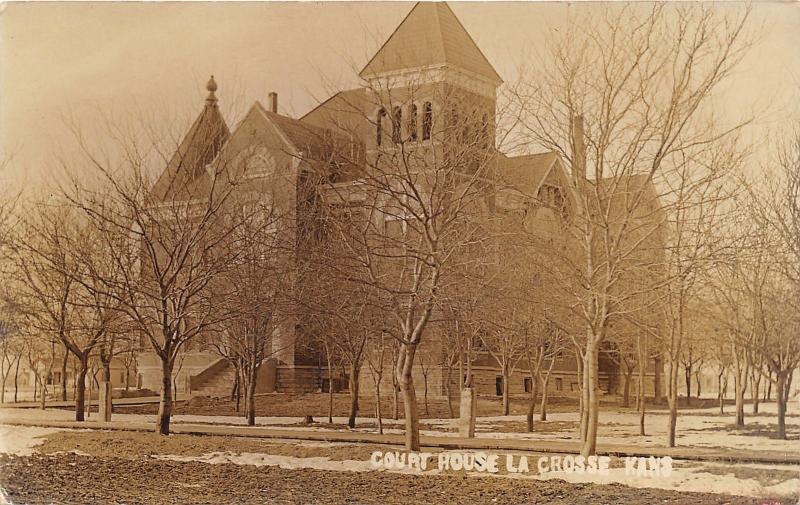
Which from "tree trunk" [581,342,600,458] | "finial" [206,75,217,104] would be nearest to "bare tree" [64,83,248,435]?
"finial" [206,75,217,104]

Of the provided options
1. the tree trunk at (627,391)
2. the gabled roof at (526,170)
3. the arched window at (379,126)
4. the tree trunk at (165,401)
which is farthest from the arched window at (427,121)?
the tree trunk at (627,391)

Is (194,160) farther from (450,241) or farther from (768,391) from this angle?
(768,391)

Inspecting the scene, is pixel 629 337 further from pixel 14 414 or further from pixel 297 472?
pixel 14 414

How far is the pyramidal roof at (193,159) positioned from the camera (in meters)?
17.8

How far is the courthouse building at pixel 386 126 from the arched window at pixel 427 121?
2 centimetres

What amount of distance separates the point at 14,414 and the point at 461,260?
8307mm

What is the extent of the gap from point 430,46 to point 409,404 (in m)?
5.41

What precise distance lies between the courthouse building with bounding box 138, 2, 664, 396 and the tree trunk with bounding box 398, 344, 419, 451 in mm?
2774

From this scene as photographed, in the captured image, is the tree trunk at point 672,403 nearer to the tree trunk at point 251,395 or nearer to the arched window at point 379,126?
the arched window at point 379,126

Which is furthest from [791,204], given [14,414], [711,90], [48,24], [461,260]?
[14,414]

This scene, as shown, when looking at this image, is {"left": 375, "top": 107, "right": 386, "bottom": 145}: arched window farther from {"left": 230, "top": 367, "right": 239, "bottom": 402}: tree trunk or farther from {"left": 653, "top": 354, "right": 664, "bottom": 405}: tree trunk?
{"left": 653, "top": 354, "right": 664, "bottom": 405}: tree trunk

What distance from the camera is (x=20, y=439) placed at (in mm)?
16219

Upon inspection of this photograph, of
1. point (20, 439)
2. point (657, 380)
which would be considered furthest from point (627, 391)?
point (20, 439)

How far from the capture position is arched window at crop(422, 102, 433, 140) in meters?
16.1
